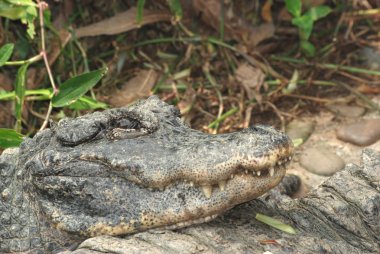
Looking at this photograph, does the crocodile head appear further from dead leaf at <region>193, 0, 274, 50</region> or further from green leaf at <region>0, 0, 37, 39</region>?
dead leaf at <region>193, 0, 274, 50</region>

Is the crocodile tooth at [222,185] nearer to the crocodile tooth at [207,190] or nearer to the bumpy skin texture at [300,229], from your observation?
the crocodile tooth at [207,190]

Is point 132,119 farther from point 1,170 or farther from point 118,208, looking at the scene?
point 1,170

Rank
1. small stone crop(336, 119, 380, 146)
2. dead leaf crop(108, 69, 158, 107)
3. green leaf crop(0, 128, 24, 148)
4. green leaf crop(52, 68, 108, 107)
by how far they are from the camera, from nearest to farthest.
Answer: green leaf crop(0, 128, 24, 148) → green leaf crop(52, 68, 108, 107) → small stone crop(336, 119, 380, 146) → dead leaf crop(108, 69, 158, 107)

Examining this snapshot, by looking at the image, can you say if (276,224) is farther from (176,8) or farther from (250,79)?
(176,8)

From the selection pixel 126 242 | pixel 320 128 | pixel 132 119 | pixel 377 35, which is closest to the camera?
pixel 126 242

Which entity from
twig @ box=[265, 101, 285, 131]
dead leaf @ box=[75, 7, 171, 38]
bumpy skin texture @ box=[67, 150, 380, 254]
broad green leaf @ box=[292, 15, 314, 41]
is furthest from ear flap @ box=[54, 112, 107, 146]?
broad green leaf @ box=[292, 15, 314, 41]

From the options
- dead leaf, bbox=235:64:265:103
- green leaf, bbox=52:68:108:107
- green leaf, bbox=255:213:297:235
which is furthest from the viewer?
dead leaf, bbox=235:64:265:103

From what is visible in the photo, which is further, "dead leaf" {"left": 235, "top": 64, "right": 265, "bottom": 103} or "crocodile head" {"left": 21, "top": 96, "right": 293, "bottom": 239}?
"dead leaf" {"left": 235, "top": 64, "right": 265, "bottom": 103}

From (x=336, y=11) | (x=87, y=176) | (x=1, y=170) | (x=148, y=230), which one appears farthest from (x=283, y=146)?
(x=336, y=11)
